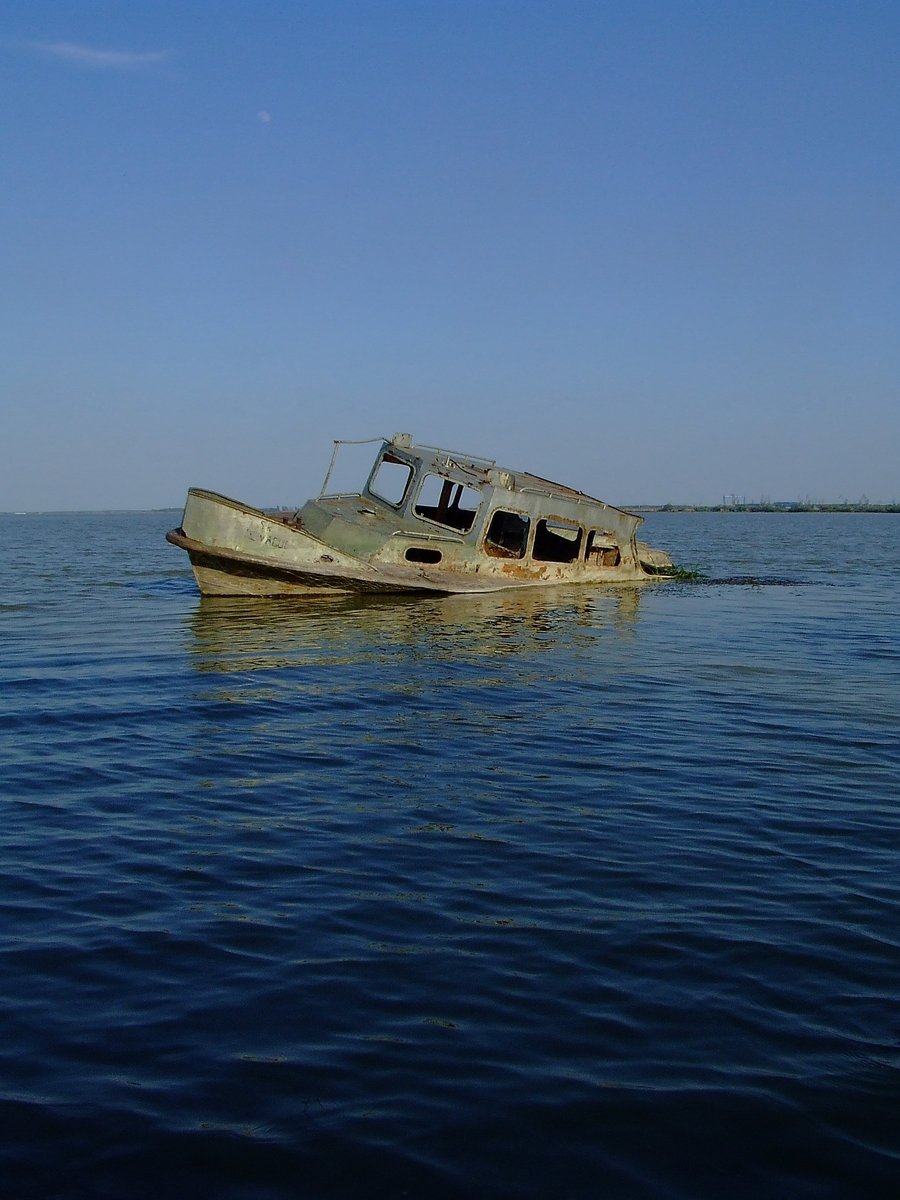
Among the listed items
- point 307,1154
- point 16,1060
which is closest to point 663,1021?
point 307,1154

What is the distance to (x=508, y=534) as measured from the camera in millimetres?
22141

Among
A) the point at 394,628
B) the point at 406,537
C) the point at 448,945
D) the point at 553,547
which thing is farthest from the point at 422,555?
the point at 448,945

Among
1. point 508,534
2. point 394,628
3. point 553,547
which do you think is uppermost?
point 508,534

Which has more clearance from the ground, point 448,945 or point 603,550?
point 603,550

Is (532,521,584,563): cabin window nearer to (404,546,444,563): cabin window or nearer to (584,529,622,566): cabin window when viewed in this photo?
(584,529,622,566): cabin window

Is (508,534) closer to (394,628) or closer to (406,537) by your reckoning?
(406,537)

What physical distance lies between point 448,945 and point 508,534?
1798cm

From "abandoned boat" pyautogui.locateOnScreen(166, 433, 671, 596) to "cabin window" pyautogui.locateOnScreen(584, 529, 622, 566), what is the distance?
0.12 feet

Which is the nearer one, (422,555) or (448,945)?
(448,945)

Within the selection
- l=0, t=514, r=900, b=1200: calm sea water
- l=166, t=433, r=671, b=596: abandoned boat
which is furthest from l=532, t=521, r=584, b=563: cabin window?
l=0, t=514, r=900, b=1200: calm sea water

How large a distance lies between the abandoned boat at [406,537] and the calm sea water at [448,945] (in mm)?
7566

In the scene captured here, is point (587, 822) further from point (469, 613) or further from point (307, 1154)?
point (469, 613)

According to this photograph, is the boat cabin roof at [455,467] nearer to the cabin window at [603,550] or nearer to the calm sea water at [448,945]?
the cabin window at [603,550]

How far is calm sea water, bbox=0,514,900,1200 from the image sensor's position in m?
3.13
